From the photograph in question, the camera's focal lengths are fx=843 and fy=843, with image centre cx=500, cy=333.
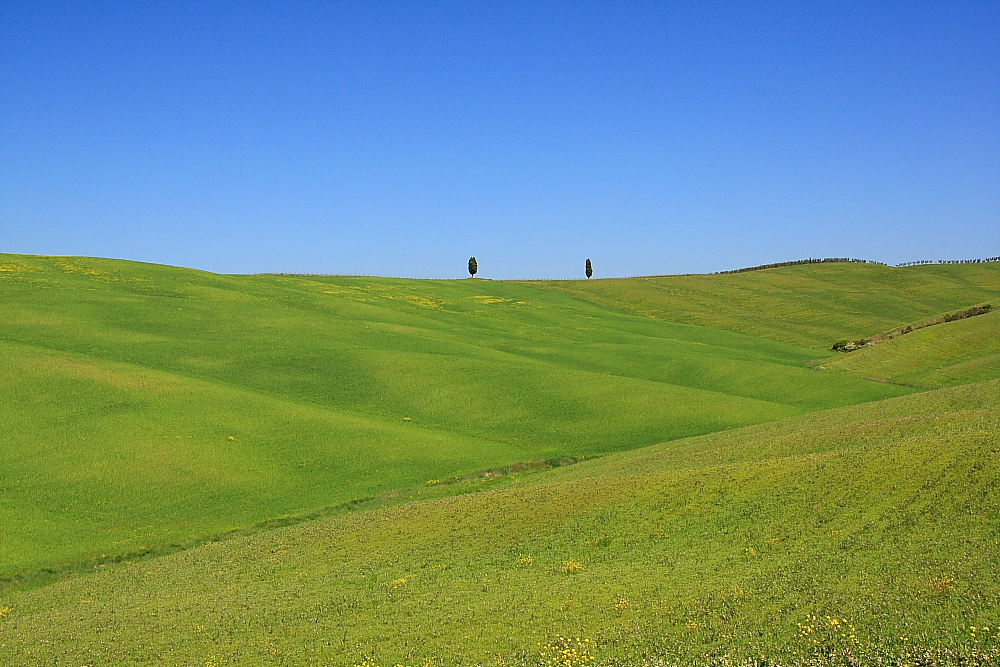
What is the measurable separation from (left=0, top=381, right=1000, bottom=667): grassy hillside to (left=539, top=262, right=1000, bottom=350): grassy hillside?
69.9 m

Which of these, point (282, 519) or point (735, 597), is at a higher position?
point (735, 597)

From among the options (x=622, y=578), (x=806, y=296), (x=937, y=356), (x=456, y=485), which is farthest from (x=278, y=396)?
(x=806, y=296)

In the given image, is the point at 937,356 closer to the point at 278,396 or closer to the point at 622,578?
the point at 278,396

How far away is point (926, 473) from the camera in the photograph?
20250 mm

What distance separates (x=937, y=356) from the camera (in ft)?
214

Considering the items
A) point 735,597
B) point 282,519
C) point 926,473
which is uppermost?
point 926,473

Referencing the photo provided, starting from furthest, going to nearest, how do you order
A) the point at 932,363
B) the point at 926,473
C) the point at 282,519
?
1. the point at 932,363
2. the point at 282,519
3. the point at 926,473

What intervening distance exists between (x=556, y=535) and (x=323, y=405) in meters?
31.3

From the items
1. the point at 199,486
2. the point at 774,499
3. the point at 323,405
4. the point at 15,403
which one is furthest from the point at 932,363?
the point at 15,403

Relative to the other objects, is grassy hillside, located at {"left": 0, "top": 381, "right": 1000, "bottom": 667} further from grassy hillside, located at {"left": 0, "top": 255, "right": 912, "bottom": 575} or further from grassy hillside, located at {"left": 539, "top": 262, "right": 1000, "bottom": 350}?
grassy hillside, located at {"left": 539, "top": 262, "right": 1000, "bottom": 350}

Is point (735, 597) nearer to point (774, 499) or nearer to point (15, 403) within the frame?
point (774, 499)

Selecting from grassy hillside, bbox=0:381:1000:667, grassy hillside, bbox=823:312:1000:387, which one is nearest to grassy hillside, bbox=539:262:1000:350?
grassy hillside, bbox=823:312:1000:387

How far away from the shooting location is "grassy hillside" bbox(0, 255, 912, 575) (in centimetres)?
3547

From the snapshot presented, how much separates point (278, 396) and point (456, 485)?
1983 centimetres
